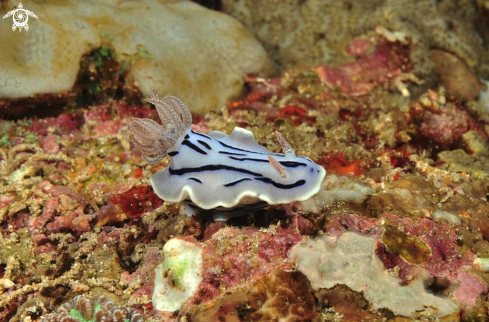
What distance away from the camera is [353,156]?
4.37 metres

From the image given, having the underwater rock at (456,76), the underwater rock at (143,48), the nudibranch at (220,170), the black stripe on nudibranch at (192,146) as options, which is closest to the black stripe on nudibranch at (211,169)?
the nudibranch at (220,170)

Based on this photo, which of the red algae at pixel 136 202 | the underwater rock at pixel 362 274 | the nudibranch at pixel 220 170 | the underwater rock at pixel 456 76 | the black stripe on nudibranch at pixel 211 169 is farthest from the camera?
the underwater rock at pixel 456 76

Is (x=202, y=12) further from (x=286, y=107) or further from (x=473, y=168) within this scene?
(x=473, y=168)

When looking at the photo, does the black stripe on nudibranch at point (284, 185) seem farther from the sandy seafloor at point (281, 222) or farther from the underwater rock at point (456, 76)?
the underwater rock at point (456, 76)

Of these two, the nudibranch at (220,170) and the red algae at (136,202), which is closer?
the nudibranch at (220,170)

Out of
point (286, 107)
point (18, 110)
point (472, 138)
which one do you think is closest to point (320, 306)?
point (286, 107)

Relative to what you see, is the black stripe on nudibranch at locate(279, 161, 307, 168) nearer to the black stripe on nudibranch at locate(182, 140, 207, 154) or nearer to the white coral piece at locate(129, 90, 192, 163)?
the black stripe on nudibranch at locate(182, 140, 207, 154)

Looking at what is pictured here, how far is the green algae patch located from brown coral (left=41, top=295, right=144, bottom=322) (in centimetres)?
196

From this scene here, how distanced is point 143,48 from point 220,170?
3555mm

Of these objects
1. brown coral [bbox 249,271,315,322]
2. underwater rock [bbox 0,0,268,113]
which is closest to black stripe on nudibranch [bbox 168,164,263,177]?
brown coral [bbox 249,271,315,322]

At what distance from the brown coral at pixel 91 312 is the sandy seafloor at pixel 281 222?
103 mm

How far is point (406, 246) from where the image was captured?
8.77 ft

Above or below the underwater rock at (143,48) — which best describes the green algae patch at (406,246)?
above

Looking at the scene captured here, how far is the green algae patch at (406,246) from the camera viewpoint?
8.59 ft
